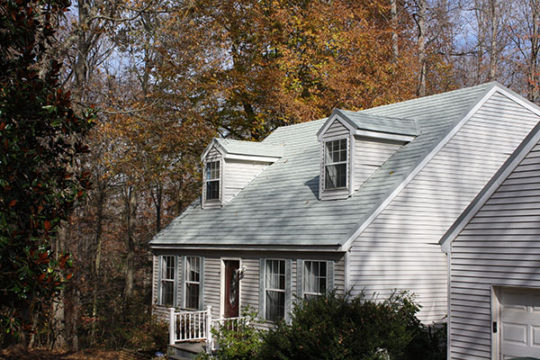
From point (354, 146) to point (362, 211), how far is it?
6.95ft

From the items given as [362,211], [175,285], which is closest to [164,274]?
[175,285]

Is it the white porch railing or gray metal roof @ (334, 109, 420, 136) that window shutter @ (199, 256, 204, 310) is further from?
gray metal roof @ (334, 109, 420, 136)

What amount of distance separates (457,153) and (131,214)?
1821 centimetres

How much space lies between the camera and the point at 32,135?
934 cm

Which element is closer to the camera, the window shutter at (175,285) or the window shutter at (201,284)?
the window shutter at (201,284)

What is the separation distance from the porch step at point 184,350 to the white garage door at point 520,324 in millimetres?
8553

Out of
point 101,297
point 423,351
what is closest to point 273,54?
point 101,297

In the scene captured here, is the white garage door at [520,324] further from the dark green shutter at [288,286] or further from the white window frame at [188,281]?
the white window frame at [188,281]

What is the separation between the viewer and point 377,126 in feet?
56.3

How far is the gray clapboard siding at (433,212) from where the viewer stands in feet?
51.1

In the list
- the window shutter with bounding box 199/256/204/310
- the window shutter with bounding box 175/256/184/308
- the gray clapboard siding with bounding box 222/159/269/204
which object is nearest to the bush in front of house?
the window shutter with bounding box 199/256/204/310

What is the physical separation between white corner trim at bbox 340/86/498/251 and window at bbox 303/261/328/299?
126 cm

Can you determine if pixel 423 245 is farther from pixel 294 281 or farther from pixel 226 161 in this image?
pixel 226 161

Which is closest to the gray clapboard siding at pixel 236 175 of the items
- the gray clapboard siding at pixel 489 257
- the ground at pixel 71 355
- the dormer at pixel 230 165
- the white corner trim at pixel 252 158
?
the dormer at pixel 230 165
